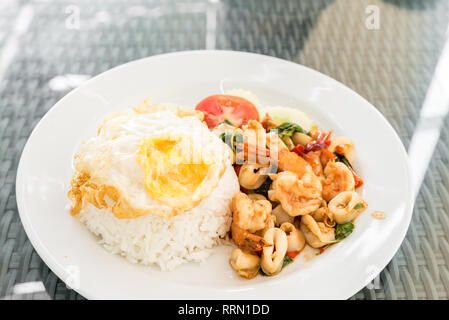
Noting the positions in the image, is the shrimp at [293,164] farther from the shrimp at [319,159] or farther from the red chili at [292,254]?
the red chili at [292,254]

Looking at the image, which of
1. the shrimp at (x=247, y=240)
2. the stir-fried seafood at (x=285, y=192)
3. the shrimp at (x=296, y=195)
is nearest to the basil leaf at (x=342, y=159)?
the stir-fried seafood at (x=285, y=192)

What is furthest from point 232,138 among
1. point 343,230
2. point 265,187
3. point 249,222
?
point 343,230

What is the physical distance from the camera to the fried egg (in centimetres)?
253

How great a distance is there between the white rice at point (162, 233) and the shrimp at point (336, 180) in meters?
0.63

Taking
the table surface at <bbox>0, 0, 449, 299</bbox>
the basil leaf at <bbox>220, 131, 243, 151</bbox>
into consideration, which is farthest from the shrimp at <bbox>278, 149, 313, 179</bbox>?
the table surface at <bbox>0, 0, 449, 299</bbox>

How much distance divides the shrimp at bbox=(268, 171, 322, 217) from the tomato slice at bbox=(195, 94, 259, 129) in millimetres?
684

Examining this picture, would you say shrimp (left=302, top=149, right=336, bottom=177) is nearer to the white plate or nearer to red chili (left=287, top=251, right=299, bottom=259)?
the white plate

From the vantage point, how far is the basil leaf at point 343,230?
268 cm

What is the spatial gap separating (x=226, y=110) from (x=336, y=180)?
0.92m

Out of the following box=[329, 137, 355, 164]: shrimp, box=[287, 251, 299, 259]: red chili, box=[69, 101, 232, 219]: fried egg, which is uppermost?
box=[69, 101, 232, 219]: fried egg

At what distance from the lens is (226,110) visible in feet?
11.0

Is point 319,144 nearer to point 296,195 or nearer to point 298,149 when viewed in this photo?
point 298,149

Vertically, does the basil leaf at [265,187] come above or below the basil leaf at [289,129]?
below
